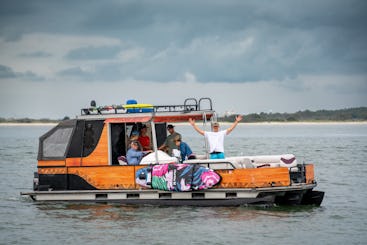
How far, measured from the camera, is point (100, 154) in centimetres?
1734

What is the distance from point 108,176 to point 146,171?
0.89 metres

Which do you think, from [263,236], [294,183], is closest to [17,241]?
[263,236]

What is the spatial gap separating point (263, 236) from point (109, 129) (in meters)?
4.58

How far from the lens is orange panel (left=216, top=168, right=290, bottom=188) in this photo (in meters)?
16.1

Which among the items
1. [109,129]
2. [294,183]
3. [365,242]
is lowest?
[365,242]

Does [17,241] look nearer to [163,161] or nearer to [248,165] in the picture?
[163,161]

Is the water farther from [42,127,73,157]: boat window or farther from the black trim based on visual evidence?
[42,127,73,157]: boat window

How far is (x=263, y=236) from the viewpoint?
48.0 ft

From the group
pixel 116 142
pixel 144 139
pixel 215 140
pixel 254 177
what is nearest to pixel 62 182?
pixel 116 142

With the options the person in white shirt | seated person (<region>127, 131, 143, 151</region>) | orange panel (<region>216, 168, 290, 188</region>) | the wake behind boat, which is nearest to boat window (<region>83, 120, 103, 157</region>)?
the wake behind boat

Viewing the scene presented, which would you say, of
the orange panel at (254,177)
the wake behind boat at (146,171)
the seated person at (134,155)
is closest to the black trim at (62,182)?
the wake behind boat at (146,171)

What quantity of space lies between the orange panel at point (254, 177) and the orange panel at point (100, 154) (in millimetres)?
2644

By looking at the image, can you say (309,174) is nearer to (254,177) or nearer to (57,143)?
(254,177)

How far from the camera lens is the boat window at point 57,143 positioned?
690 inches
